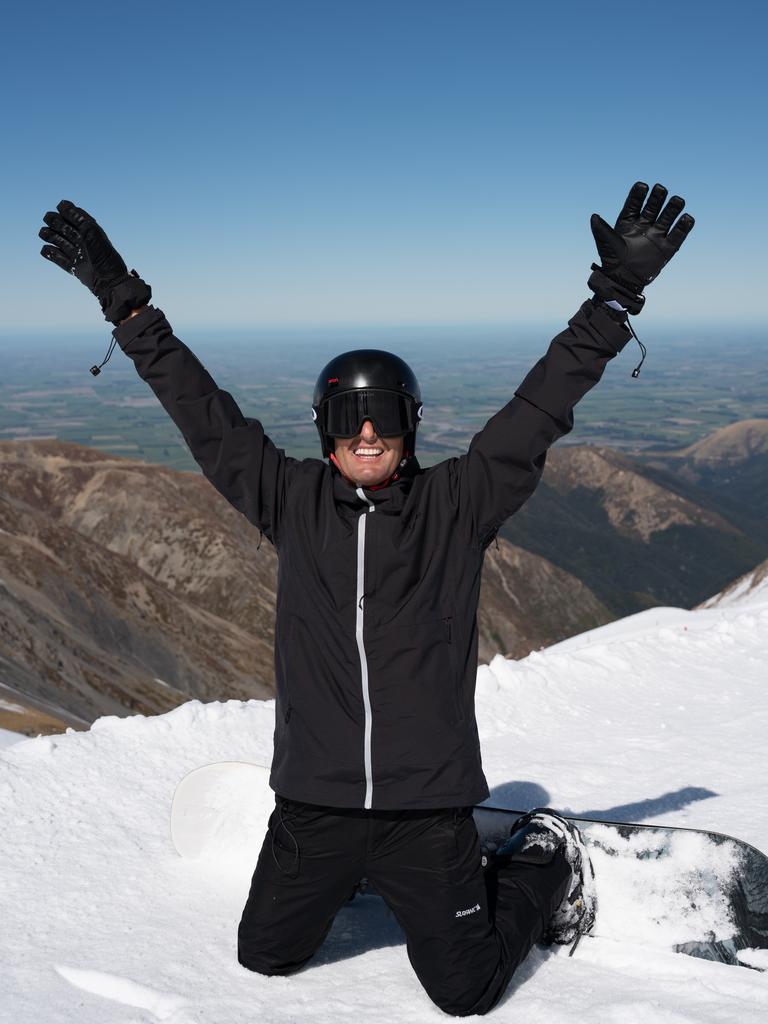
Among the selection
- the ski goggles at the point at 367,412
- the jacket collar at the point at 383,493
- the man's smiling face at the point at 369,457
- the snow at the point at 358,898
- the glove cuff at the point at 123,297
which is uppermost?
the glove cuff at the point at 123,297

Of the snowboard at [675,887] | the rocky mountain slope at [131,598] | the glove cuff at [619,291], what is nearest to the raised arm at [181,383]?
the rocky mountain slope at [131,598]

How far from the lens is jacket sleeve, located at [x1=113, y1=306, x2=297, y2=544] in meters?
4.41

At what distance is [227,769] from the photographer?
5.86m

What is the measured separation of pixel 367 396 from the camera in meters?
4.51

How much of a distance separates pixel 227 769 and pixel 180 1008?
6.57 ft

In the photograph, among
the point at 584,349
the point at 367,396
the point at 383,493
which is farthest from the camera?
the point at 367,396

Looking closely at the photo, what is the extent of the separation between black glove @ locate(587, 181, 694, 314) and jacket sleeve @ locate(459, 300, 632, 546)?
0.16 m

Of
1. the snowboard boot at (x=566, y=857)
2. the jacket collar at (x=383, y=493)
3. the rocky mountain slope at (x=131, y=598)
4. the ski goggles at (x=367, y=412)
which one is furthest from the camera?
the rocky mountain slope at (x=131, y=598)

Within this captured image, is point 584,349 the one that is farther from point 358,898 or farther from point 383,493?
point 358,898

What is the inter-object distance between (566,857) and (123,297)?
3.97 metres

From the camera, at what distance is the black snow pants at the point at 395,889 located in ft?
13.5

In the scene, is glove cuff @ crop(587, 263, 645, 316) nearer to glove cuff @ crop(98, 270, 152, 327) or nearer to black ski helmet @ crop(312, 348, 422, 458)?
black ski helmet @ crop(312, 348, 422, 458)

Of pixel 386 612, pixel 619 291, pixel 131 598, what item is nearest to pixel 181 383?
pixel 386 612

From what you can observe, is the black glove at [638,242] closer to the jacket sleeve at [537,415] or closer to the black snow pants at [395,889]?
the jacket sleeve at [537,415]
